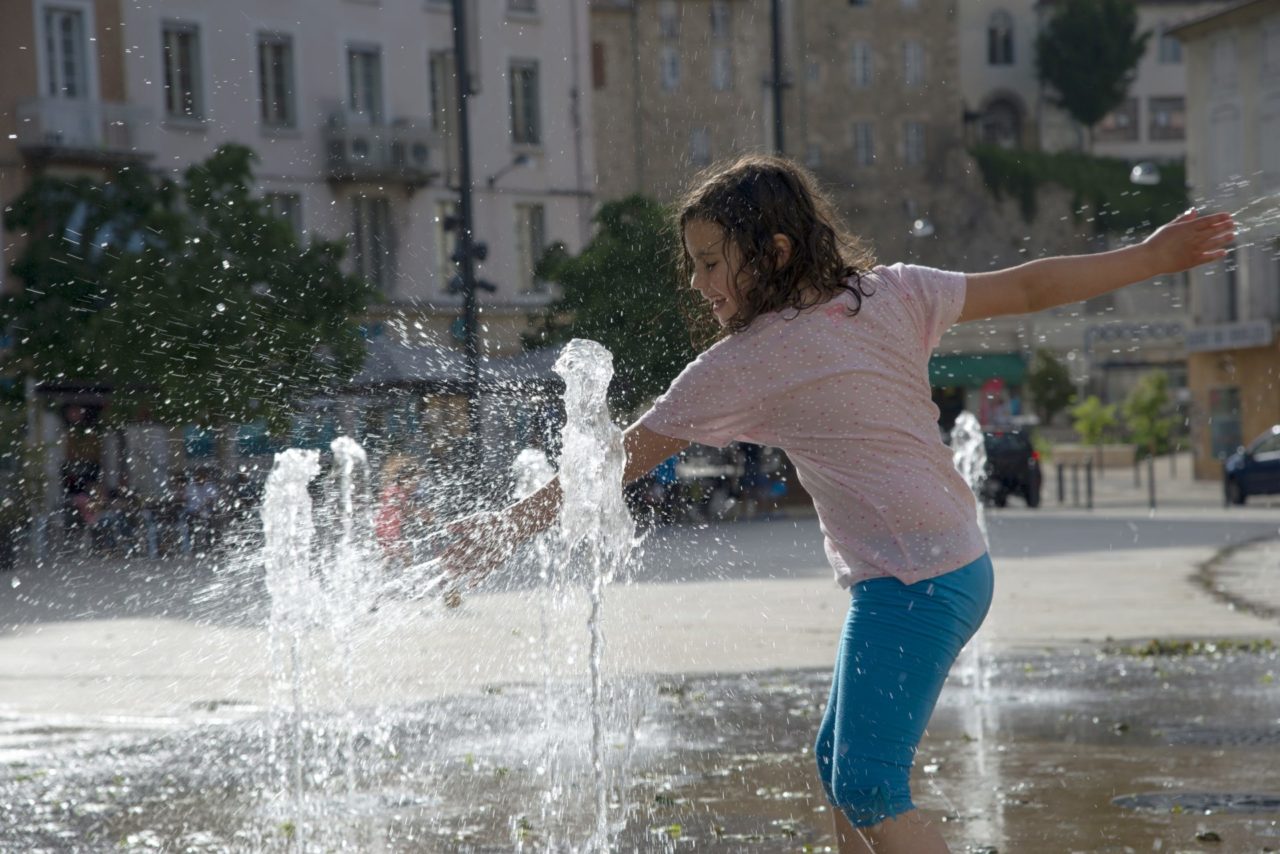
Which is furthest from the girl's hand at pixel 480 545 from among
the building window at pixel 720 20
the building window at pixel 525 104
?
the building window at pixel 720 20

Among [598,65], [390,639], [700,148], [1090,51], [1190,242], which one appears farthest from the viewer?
[1090,51]

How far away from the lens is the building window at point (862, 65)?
7456cm

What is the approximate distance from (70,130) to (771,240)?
1170 inches

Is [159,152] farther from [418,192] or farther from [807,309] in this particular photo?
[807,309]

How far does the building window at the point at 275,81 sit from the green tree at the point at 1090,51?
49464 millimetres

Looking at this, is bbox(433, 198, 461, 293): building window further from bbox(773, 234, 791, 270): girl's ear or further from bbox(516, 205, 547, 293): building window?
bbox(773, 234, 791, 270): girl's ear

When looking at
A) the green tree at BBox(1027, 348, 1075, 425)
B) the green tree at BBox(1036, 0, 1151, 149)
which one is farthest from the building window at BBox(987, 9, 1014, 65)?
the green tree at BBox(1027, 348, 1075, 425)

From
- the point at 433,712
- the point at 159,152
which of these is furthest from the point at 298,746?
the point at 159,152

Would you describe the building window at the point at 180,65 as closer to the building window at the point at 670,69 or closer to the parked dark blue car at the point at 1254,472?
the parked dark blue car at the point at 1254,472

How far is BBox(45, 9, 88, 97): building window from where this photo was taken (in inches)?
1202

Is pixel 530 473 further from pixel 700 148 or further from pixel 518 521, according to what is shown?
pixel 700 148

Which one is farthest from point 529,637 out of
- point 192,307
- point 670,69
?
point 670,69

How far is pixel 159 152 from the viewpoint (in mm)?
32688

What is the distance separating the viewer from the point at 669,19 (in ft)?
226
